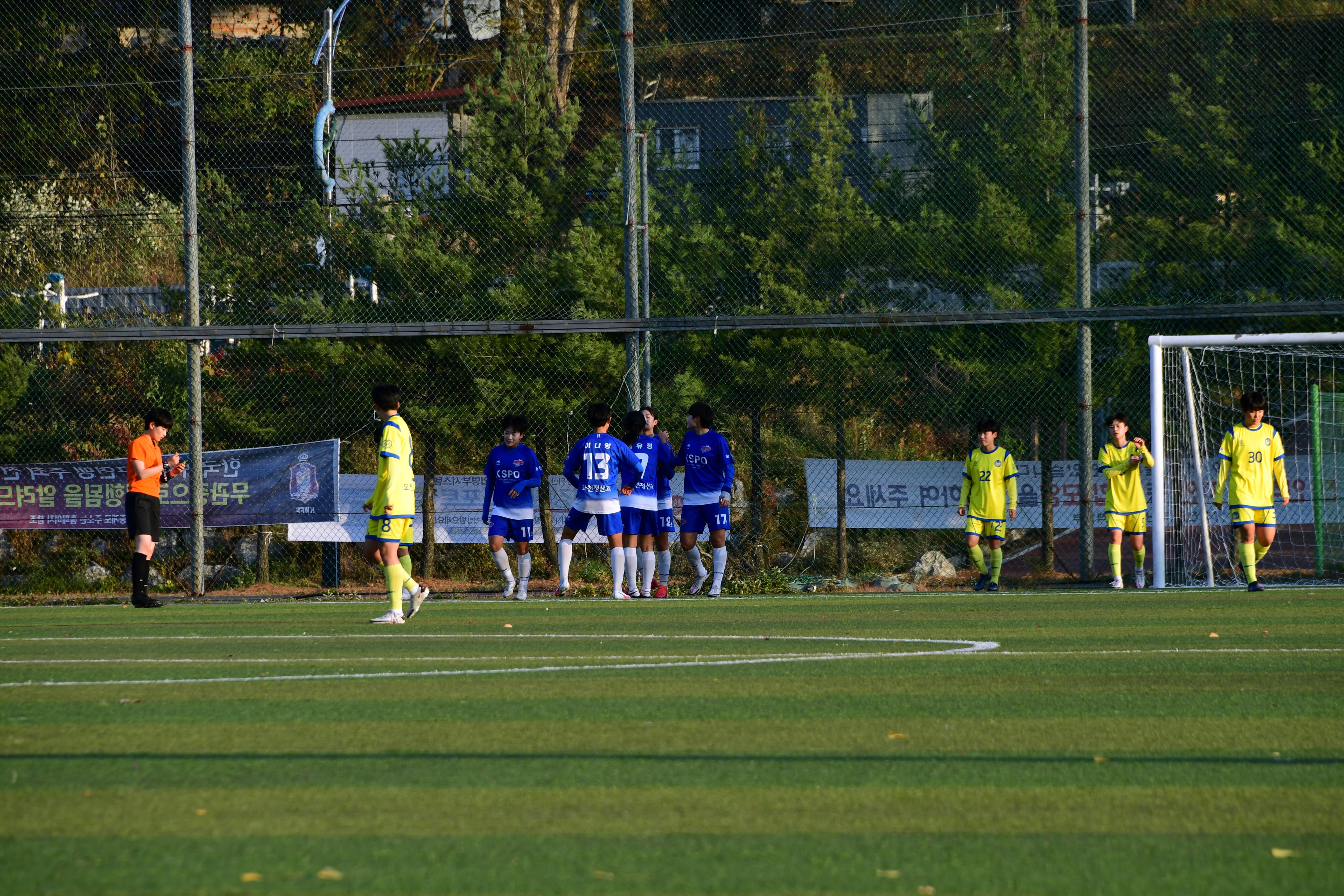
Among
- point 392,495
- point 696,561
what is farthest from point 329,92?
point 392,495

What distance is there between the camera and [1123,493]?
14.3 meters

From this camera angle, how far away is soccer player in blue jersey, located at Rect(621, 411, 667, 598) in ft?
44.0

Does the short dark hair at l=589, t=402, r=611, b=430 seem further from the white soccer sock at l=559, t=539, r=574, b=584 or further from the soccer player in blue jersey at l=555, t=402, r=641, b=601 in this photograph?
the white soccer sock at l=559, t=539, r=574, b=584

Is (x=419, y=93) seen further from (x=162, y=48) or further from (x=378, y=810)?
(x=378, y=810)

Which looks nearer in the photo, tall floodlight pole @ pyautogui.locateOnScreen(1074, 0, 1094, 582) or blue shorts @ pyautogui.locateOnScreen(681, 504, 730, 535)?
tall floodlight pole @ pyautogui.locateOnScreen(1074, 0, 1094, 582)

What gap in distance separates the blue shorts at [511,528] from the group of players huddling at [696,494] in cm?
1

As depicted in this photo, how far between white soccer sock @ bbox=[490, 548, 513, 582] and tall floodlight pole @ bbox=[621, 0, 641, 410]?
2110 millimetres

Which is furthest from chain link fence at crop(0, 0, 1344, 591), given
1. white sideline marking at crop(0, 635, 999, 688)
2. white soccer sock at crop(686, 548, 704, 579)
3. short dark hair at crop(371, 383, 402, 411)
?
white sideline marking at crop(0, 635, 999, 688)

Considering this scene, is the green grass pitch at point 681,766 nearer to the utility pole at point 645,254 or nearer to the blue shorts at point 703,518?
the blue shorts at point 703,518

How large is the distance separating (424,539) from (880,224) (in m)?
6.48

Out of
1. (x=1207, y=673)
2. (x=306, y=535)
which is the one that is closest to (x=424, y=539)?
(x=306, y=535)

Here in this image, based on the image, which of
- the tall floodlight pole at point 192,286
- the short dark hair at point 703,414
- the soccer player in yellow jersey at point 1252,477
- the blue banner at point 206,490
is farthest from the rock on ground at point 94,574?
the soccer player in yellow jersey at point 1252,477

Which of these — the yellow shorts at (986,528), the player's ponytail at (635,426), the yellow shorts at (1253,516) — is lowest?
the yellow shorts at (986,528)

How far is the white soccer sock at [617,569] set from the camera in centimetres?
1306
